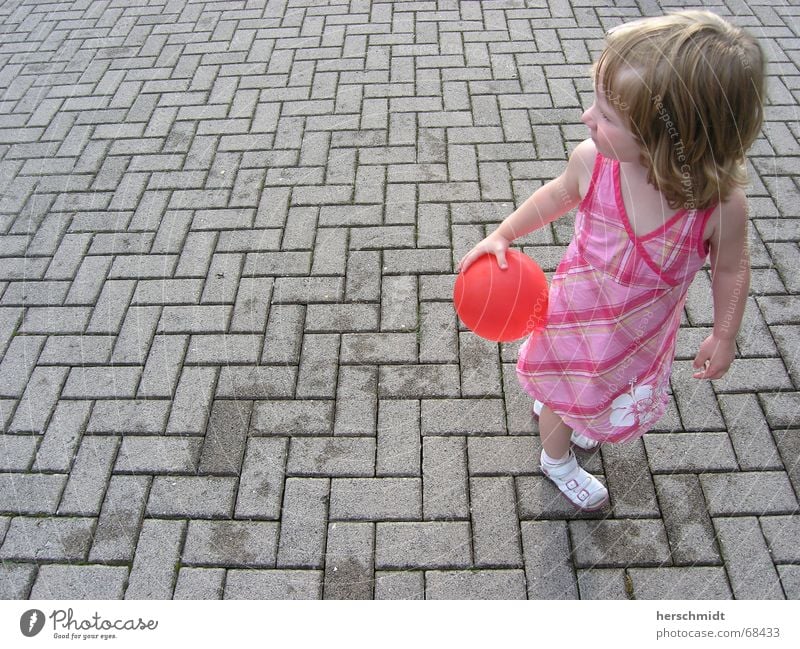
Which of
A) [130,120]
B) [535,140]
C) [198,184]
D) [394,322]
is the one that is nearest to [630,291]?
[394,322]

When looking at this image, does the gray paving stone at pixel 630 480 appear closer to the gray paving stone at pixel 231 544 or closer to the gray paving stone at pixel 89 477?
the gray paving stone at pixel 231 544

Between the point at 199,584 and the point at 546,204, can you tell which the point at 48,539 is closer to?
the point at 199,584

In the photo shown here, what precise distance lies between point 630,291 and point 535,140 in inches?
100

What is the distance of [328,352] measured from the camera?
3.18 meters

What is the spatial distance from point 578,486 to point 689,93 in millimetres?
1545

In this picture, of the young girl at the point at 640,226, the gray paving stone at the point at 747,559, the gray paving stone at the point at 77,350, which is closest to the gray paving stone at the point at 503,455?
the young girl at the point at 640,226

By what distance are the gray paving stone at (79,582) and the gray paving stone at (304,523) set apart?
61 centimetres

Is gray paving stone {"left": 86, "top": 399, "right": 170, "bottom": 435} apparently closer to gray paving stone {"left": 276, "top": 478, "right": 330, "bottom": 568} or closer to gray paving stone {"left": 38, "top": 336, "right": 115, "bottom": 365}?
gray paving stone {"left": 38, "top": 336, "right": 115, "bottom": 365}

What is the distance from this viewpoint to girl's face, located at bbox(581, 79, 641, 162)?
1.71m

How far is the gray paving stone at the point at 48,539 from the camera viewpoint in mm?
2557

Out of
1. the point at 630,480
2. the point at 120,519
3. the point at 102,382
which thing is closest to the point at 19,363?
the point at 102,382

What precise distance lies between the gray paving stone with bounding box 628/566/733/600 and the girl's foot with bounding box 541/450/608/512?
0.90ft

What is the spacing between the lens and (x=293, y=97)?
15.7 ft
